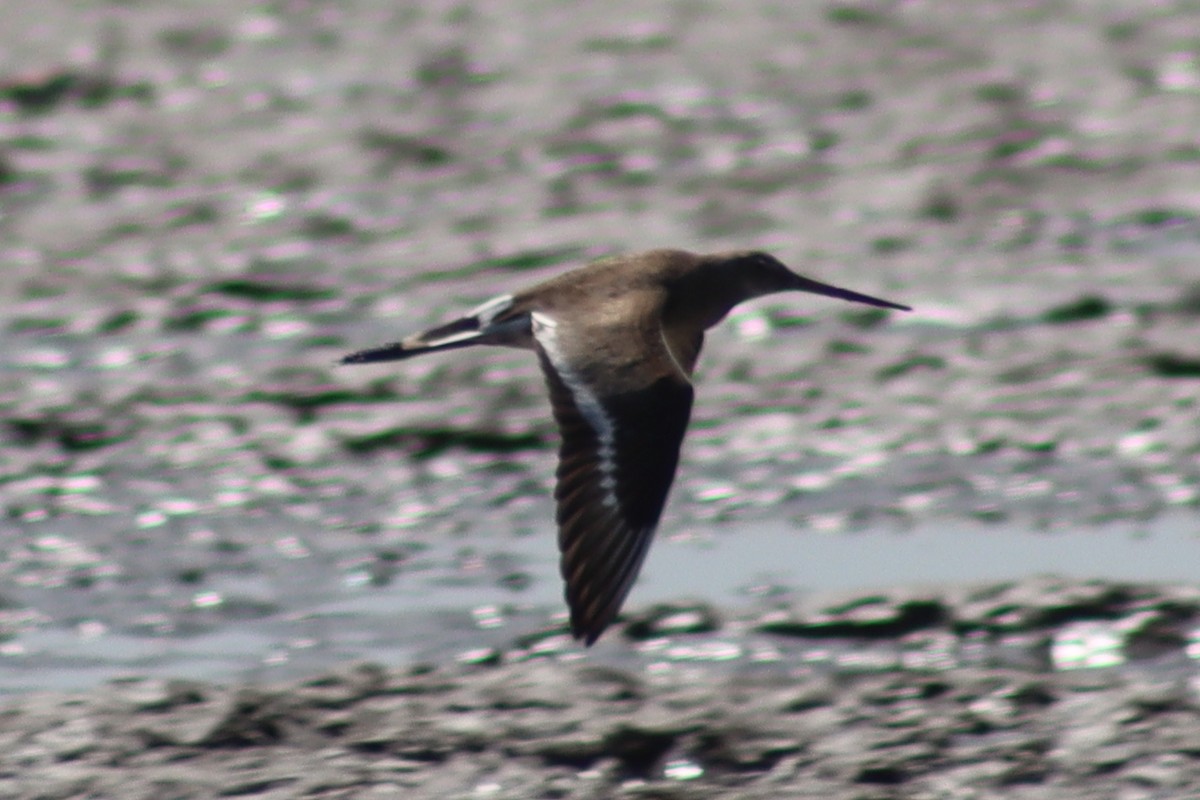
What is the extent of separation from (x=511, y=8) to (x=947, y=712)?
22.0 feet

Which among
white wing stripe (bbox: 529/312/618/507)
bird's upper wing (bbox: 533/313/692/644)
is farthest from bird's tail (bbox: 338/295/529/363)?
bird's upper wing (bbox: 533/313/692/644)

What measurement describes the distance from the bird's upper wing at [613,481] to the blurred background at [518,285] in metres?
1.02

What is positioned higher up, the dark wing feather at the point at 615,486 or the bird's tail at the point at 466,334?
the bird's tail at the point at 466,334

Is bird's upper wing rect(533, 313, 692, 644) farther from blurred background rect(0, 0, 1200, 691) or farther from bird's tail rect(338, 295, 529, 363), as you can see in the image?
blurred background rect(0, 0, 1200, 691)

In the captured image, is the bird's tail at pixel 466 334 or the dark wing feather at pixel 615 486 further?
the bird's tail at pixel 466 334

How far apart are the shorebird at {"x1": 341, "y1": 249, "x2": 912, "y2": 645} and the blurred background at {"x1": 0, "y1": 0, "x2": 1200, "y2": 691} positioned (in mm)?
788

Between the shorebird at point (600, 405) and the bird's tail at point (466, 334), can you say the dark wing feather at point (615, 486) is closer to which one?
the shorebird at point (600, 405)

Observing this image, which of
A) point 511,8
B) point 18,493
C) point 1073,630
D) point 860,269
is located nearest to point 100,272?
point 18,493

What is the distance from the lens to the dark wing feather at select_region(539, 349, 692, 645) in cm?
471

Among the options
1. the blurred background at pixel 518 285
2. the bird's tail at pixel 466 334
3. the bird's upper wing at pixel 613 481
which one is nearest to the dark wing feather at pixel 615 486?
the bird's upper wing at pixel 613 481

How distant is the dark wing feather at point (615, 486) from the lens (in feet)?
15.5

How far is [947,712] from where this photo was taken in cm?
524

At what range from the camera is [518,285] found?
8.30 meters

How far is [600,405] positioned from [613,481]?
15 cm
